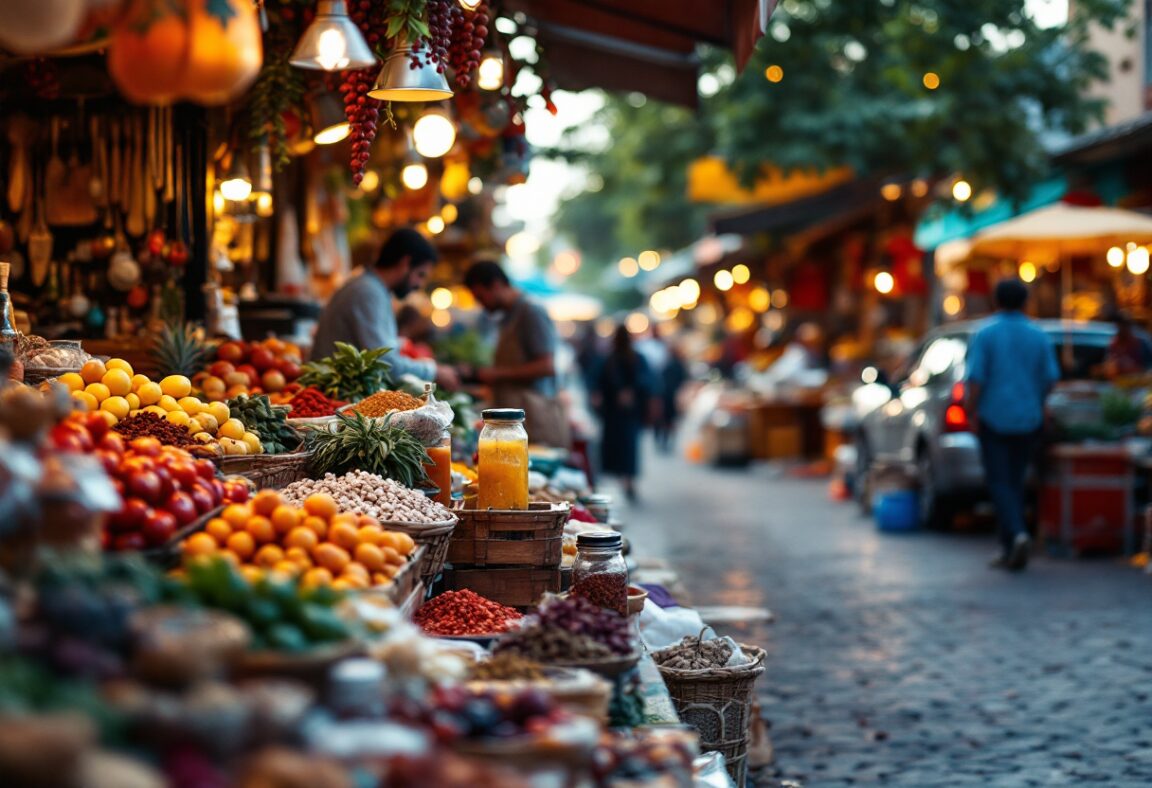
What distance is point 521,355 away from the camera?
10367mm

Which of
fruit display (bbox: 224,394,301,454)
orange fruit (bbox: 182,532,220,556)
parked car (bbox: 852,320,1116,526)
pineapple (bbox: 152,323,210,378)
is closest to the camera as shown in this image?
orange fruit (bbox: 182,532,220,556)

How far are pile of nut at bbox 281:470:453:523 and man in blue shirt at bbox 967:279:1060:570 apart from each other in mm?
7592

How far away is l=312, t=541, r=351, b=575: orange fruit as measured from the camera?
3955 millimetres

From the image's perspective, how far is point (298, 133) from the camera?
913cm

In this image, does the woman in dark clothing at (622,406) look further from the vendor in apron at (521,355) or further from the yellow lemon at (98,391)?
the yellow lemon at (98,391)

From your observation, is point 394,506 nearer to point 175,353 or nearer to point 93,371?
point 93,371

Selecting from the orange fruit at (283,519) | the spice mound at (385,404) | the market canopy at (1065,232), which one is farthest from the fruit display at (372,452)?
the market canopy at (1065,232)

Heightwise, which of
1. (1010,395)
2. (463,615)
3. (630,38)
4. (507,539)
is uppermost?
(630,38)

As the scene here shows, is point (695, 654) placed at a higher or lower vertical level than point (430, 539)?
lower

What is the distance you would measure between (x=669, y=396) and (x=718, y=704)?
881 inches

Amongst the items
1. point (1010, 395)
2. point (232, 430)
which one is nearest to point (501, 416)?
point (232, 430)

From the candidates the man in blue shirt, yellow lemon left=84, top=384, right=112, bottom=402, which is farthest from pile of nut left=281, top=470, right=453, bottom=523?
the man in blue shirt

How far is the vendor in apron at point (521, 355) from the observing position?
10.2m

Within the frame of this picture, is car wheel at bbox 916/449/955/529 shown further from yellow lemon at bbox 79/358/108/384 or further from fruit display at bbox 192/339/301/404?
yellow lemon at bbox 79/358/108/384
